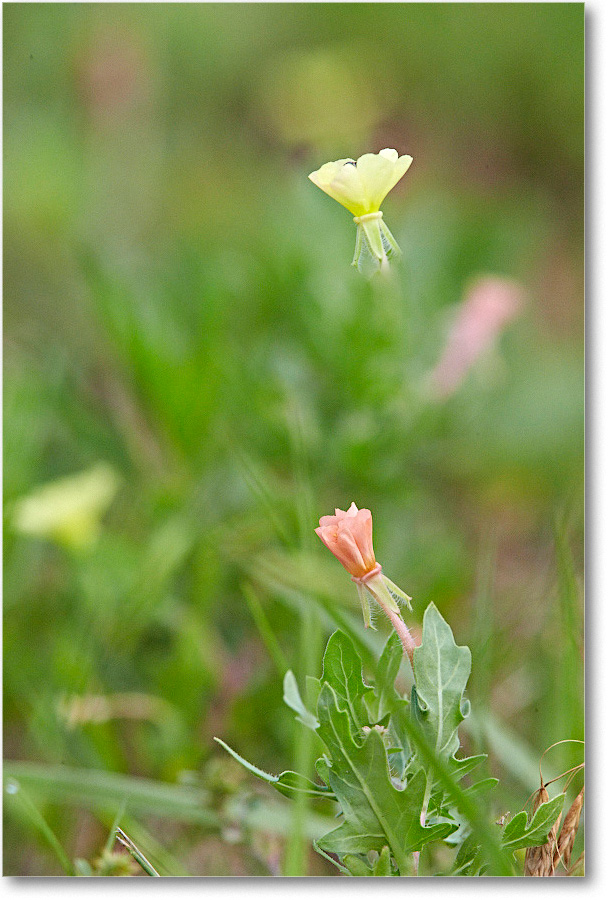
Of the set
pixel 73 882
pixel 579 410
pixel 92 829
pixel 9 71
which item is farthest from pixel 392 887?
pixel 9 71

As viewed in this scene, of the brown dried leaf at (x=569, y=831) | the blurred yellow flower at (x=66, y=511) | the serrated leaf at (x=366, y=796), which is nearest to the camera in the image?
the serrated leaf at (x=366, y=796)

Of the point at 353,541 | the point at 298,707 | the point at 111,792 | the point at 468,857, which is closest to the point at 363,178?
the point at 353,541

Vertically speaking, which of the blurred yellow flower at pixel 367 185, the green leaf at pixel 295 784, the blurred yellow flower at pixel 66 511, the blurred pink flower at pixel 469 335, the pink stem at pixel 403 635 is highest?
the blurred pink flower at pixel 469 335

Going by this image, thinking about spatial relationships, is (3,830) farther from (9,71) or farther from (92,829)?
(9,71)

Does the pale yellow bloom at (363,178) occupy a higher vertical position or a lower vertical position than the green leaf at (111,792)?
higher

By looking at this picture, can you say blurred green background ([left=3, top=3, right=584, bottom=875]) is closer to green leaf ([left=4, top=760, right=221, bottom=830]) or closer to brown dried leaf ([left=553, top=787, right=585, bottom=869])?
green leaf ([left=4, top=760, right=221, bottom=830])

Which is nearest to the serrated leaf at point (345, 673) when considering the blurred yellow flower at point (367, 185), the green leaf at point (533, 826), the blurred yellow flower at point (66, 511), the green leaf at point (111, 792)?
the green leaf at point (533, 826)

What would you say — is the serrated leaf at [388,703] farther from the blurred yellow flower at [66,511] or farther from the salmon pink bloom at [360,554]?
the blurred yellow flower at [66,511]
